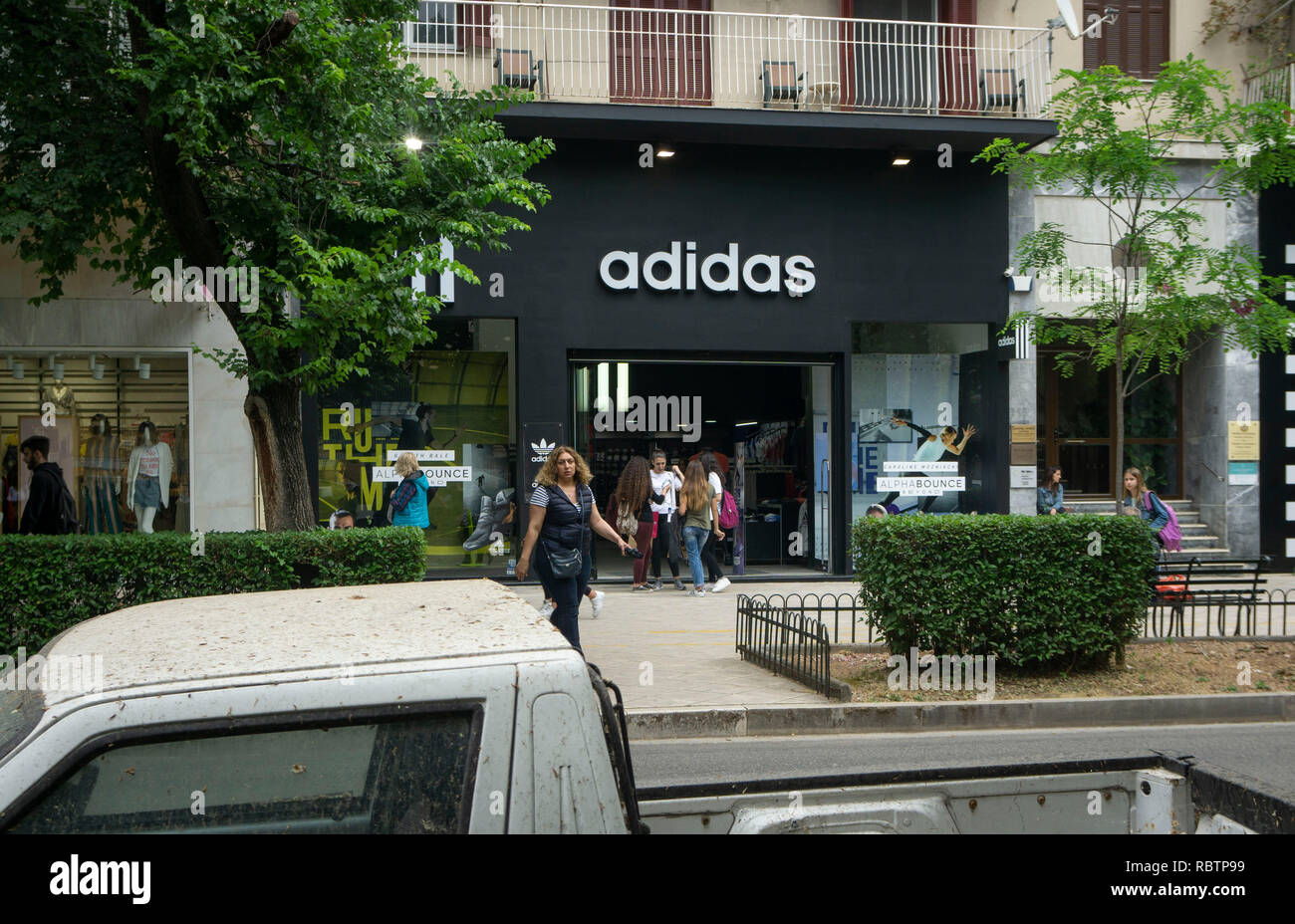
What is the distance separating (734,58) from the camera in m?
15.7

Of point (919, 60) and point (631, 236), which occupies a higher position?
point (919, 60)

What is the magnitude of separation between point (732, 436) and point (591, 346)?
3.56 meters

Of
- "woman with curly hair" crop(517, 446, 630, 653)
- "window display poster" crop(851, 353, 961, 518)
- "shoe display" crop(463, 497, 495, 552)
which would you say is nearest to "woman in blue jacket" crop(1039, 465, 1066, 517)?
"window display poster" crop(851, 353, 961, 518)

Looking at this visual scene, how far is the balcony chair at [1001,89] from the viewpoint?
629 inches

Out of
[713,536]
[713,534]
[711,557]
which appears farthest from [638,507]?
A: [711,557]

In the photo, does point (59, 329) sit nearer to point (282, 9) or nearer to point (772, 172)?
point (282, 9)

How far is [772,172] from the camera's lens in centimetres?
1598

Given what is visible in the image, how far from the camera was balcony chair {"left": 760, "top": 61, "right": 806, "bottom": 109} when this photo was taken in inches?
608

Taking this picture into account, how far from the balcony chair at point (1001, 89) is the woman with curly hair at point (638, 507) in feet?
24.6

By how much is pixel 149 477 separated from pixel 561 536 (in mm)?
8204

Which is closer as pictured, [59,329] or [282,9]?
[282,9]
